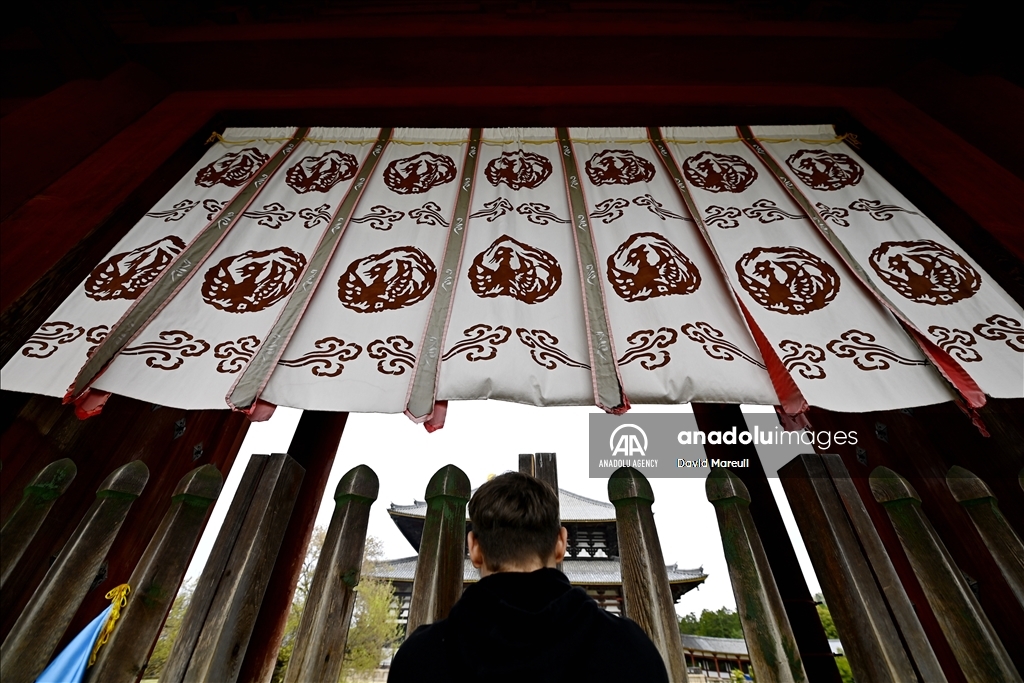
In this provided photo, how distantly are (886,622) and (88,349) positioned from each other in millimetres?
2596

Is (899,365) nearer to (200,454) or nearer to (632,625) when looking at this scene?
(632,625)

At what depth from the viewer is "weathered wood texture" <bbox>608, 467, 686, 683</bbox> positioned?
113 cm

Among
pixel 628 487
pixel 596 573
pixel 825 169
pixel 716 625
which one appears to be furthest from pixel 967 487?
pixel 716 625

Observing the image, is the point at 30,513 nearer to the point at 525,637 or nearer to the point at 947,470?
the point at 525,637

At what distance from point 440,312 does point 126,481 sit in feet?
3.61

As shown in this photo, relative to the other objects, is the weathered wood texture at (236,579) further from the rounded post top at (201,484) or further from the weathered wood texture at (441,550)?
the weathered wood texture at (441,550)

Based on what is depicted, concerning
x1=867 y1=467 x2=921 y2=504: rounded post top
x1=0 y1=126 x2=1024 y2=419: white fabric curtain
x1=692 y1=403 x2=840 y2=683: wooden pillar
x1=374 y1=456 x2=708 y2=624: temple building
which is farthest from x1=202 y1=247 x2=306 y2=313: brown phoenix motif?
x1=374 y1=456 x2=708 y2=624: temple building

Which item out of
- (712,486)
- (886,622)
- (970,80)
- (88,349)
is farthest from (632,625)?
(970,80)

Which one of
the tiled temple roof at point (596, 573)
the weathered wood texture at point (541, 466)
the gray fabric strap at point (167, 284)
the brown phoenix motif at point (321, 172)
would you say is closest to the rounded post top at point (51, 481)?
the gray fabric strap at point (167, 284)

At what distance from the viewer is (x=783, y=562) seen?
2111mm

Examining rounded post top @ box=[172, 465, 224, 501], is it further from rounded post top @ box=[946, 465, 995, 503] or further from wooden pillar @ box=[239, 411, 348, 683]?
rounded post top @ box=[946, 465, 995, 503]

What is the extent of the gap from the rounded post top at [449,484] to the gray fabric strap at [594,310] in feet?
1.62

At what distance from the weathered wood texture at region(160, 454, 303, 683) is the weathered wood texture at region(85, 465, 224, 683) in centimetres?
8

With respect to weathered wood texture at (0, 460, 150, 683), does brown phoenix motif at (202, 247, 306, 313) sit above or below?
above
